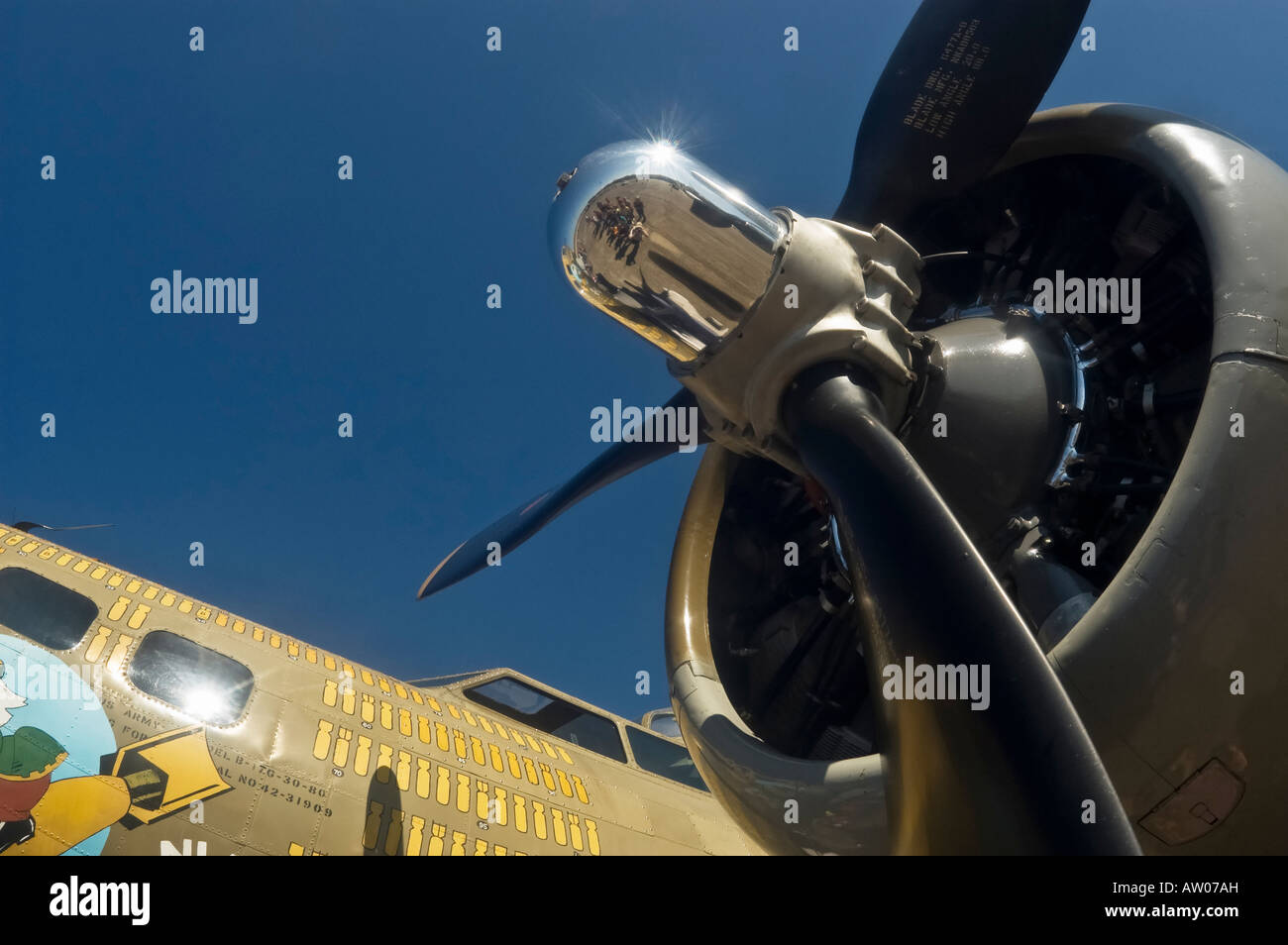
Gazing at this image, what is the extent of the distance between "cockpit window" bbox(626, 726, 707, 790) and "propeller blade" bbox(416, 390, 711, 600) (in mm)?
4189

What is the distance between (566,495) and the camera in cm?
685

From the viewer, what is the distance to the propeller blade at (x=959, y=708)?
112 inches

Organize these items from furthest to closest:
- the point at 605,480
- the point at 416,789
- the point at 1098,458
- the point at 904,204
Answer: the point at 416,789, the point at 605,480, the point at 904,204, the point at 1098,458

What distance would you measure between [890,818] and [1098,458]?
2.98 m

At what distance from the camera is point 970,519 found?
551cm

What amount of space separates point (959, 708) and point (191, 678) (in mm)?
5982

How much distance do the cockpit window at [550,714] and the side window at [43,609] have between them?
4040 mm

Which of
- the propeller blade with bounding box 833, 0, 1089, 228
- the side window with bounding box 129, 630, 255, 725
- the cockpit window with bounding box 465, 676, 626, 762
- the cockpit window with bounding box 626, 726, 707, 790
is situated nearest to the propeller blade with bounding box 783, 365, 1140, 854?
the propeller blade with bounding box 833, 0, 1089, 228
